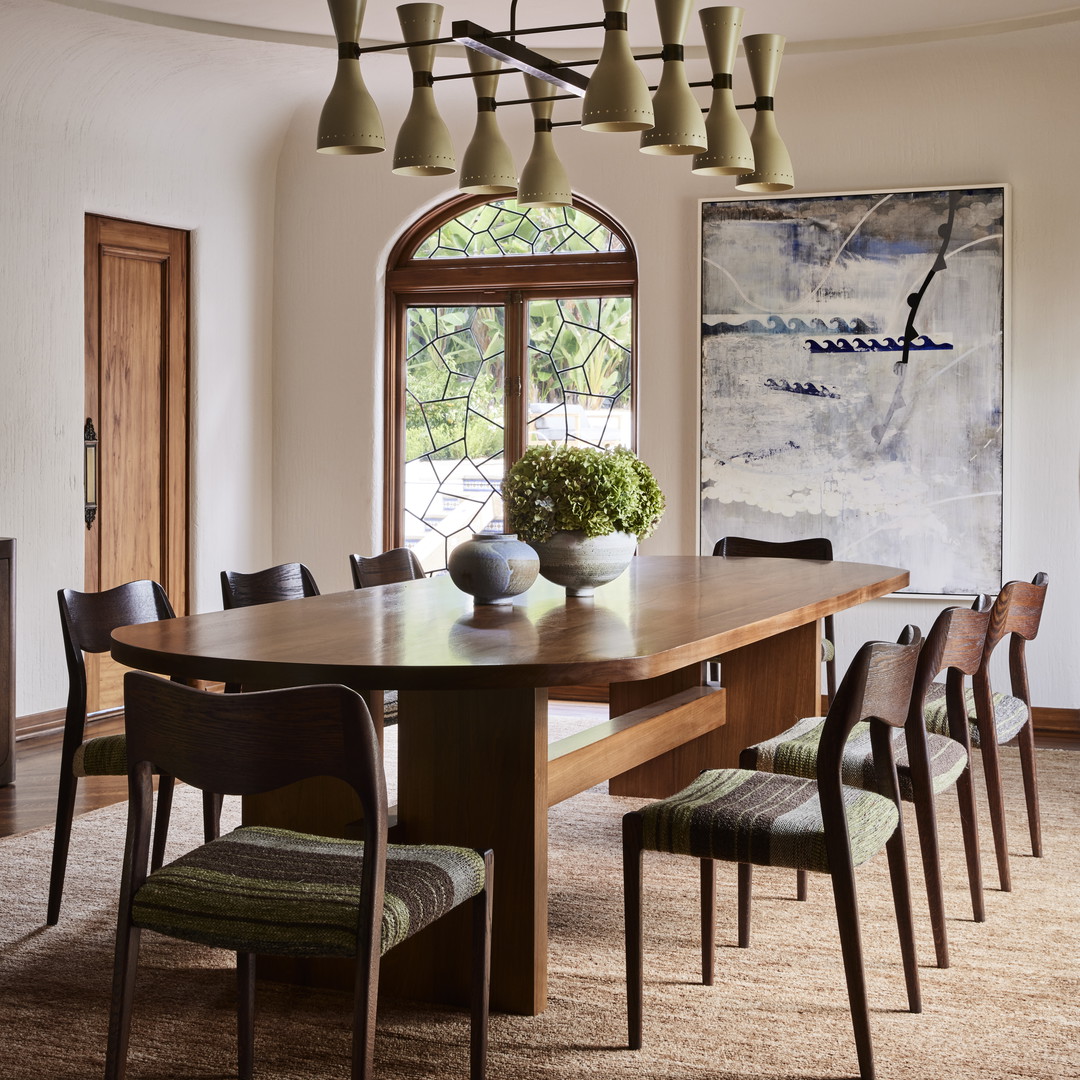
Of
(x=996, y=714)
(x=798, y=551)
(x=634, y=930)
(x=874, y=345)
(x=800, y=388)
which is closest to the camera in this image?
(x=634, y=930)

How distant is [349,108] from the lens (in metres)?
3.48

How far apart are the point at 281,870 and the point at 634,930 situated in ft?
2.47

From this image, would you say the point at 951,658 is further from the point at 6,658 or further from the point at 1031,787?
the point at 6,658

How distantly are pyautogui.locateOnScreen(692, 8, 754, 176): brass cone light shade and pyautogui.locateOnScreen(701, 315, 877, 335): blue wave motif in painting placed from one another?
94.9 inches

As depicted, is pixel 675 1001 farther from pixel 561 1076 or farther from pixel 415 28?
pixel 415 28

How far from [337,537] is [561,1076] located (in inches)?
185

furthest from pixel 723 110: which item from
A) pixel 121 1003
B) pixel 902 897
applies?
pixel 121 1003

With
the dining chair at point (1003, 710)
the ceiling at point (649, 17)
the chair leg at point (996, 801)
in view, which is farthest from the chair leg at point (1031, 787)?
the ceiling at point (649, 17)

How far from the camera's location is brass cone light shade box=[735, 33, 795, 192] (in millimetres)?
3965

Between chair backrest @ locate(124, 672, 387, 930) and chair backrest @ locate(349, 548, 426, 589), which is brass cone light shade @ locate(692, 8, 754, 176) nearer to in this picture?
chair backrest @ locate(349, 548, 426, 589)

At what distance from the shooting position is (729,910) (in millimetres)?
3514

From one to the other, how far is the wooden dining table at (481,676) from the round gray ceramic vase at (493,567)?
5 cm

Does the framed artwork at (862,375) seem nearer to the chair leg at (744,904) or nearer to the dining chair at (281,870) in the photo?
the chair leg at (744,904)

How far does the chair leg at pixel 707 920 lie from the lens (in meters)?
2.97
